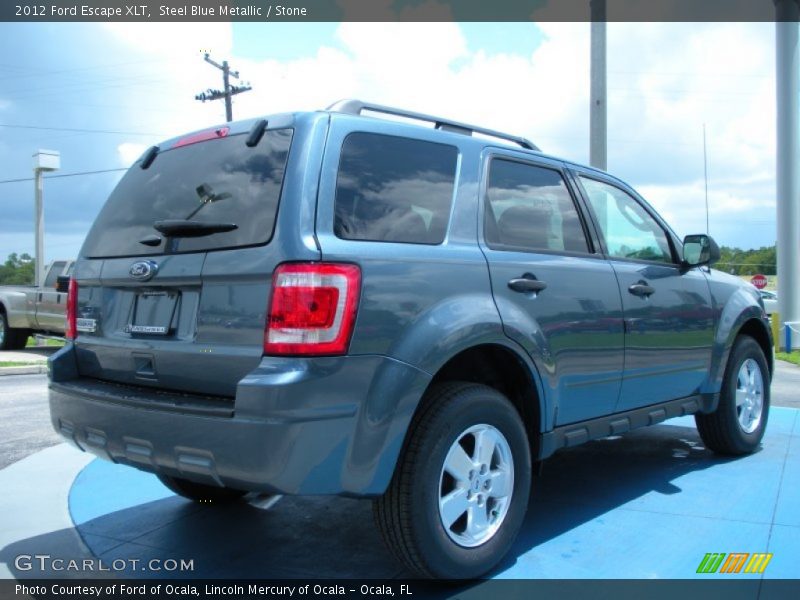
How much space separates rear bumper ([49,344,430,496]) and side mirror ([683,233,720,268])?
2.68 meters

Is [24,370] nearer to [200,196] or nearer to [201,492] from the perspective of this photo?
[201,492]

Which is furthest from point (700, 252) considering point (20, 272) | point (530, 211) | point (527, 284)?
point (20, 272)

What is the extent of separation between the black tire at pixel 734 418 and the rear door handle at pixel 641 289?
4.05 feet

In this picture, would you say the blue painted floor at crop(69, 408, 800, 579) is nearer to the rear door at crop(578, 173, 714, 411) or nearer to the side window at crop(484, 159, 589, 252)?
the rear door at crop(578, 173, 714, 411)

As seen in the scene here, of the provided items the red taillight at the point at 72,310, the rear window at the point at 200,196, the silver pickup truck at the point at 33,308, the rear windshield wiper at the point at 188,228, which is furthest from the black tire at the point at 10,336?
the rear windshield wiper at the point at 188,228

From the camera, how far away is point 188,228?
3.03m

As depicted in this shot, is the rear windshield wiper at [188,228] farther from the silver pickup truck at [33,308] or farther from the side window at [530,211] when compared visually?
the silver pickup truck at [33,308]

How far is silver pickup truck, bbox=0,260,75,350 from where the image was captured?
1398cm

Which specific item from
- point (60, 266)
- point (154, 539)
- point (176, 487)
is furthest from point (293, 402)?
point (60, 266)

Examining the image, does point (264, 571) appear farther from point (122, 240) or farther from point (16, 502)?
point (16, 502)

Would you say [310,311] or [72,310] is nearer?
[310,311]

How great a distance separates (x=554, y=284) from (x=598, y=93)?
7827mm

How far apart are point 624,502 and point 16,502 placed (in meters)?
3.60

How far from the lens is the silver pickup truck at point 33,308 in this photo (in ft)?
45.9
